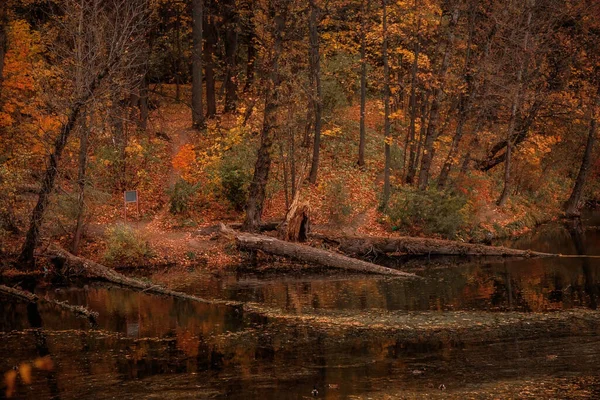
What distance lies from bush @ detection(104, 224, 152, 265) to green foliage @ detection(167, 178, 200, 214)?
13.7ft

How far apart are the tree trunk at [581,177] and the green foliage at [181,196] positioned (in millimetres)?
19211

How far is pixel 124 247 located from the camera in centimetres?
2494

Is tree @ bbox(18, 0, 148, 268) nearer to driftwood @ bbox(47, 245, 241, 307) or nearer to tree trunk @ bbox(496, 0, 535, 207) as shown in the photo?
driftwood @ bbox(47, 245, 241, 307)

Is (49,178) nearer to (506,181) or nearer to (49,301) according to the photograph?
(49,301)

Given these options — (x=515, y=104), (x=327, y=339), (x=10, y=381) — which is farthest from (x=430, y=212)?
(x=10, y=381)

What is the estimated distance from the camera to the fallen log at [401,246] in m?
27.1

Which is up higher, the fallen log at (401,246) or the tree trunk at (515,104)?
the tree trunk at (515,104)

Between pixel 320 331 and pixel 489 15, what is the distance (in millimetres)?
20303

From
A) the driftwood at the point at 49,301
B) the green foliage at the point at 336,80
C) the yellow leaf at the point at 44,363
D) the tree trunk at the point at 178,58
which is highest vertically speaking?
the tree trunk at the point at 178,58

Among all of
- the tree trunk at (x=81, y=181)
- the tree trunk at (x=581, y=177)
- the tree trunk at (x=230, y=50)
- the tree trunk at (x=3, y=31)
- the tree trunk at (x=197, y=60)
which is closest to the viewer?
the tree trunk at (x=81, y=181)

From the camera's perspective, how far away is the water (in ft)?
43.1

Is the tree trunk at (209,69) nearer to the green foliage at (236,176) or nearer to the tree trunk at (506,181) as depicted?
the green foliage at (236,176)

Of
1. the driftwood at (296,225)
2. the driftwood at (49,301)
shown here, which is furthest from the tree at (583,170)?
the driftwood at (49,301)

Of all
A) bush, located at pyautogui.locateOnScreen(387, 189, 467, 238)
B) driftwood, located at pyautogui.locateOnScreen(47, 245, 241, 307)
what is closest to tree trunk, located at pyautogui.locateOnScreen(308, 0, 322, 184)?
bush, located at pyautogui.locateOnScreen(387, 189, 467, 238)
